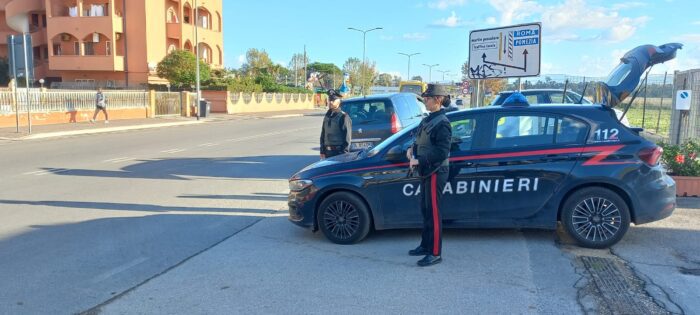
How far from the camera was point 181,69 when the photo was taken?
147 ft

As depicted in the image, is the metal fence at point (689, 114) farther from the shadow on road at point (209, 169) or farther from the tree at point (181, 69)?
the tree at point (181, 69)

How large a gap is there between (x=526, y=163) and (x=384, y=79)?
436ft

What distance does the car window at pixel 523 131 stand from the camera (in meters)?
5.82

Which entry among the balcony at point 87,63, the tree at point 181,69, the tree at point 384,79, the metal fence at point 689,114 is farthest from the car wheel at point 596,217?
the tree at point 384,79

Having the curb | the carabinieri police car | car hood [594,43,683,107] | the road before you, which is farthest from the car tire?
the curb

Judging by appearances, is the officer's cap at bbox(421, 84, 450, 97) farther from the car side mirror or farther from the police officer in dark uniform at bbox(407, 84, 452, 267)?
the car side mirror

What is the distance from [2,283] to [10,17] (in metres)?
58.7

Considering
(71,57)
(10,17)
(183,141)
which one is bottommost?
(183,141)

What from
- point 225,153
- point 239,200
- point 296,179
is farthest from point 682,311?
point 225,153

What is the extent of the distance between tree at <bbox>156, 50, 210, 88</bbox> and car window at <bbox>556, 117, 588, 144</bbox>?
4153 cm

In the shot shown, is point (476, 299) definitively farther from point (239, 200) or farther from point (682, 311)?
point (239, 200)

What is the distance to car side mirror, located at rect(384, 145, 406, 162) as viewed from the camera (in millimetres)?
5820

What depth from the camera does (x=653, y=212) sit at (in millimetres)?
5641

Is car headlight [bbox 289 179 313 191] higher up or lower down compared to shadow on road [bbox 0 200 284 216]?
higher up
